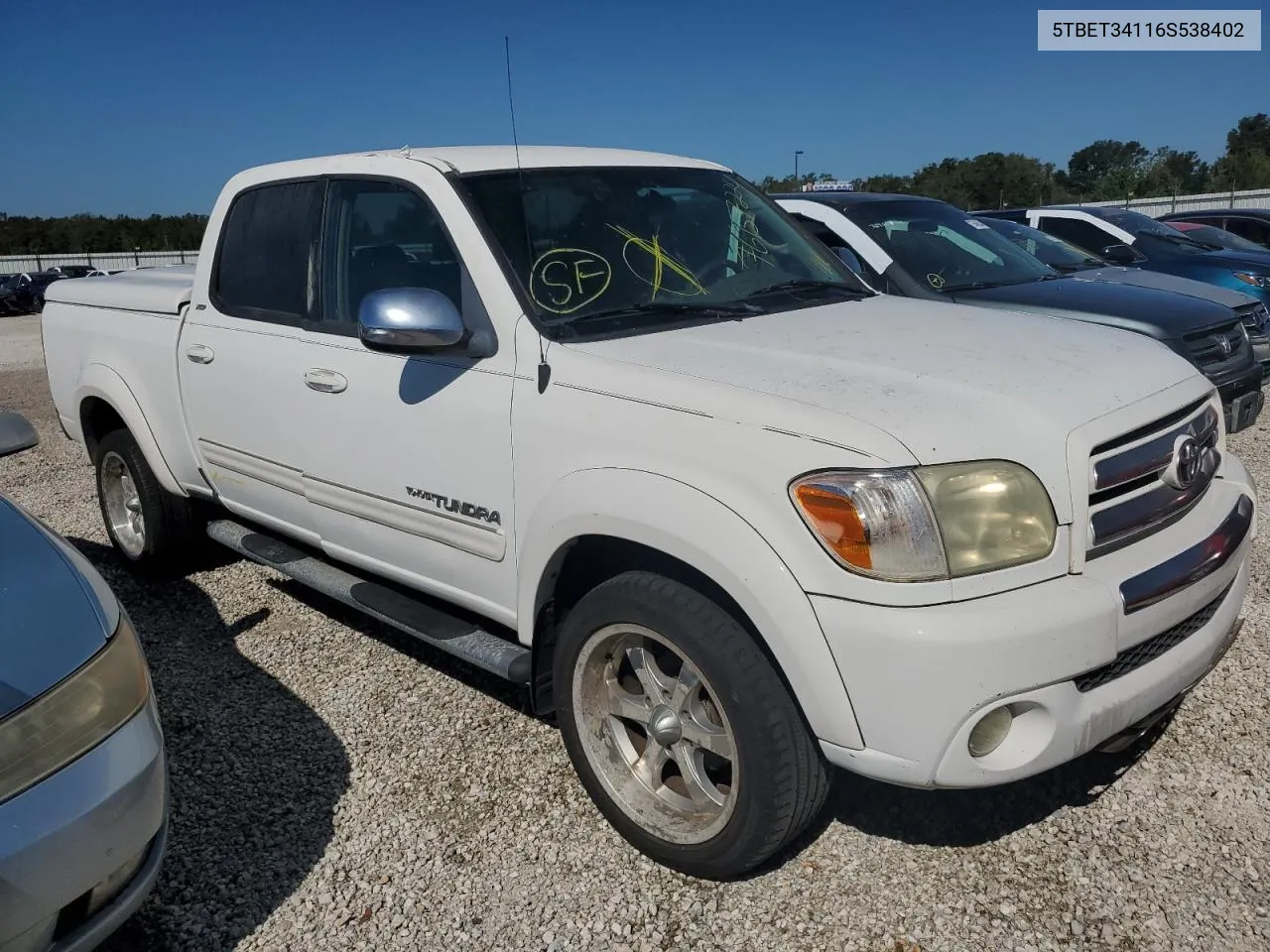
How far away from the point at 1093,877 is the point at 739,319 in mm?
1887

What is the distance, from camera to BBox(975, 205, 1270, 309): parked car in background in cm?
952

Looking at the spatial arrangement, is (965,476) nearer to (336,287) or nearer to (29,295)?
(336,287)

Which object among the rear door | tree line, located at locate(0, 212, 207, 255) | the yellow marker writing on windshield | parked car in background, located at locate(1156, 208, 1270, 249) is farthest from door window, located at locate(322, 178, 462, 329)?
tree line, located at locate(0, 212, 207, 255)

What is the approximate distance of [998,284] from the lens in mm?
6617

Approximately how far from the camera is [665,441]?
2.55 meters

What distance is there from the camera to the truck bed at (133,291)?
15.2 feet

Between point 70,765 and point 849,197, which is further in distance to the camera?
point 849,197

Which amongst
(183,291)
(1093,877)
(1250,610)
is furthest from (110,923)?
(1250,610)

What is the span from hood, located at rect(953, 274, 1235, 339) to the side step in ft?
13.7

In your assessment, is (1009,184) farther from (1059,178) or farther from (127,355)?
(127,355)

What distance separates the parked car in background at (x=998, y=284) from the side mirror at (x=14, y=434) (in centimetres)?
473

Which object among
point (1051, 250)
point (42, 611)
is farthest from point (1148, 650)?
point (1051, 250)

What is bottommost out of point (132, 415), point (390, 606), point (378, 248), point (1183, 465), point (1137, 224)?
point (390, 606)

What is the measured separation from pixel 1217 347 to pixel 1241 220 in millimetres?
10716
